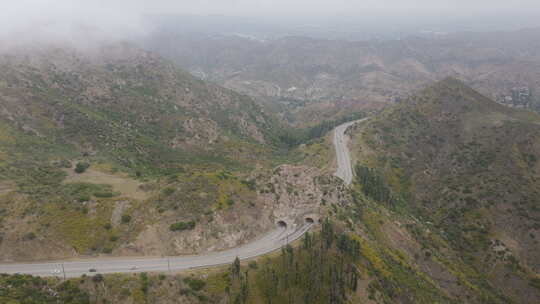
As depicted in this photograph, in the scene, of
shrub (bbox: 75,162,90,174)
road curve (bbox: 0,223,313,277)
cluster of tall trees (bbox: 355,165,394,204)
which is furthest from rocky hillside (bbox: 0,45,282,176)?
road curve (bbox: 0,223,313,277)

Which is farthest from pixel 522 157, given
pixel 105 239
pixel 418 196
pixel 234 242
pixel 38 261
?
pixel 38 261

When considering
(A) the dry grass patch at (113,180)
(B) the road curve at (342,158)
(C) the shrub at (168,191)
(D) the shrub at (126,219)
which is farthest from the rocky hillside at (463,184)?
(A) the dry grass patch at (113,180)

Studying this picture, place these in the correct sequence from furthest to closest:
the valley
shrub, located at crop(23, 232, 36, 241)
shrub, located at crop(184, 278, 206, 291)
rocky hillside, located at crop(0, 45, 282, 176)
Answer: rocky hillside, located at crop(0, 45, 282, 176) < shrub, located at crop(23, 232, 36, 241) < the valley < shrub, located at crop(184, 278, 206, 291)

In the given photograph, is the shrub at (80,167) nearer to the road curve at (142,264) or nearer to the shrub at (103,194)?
the shrub at (103,194)

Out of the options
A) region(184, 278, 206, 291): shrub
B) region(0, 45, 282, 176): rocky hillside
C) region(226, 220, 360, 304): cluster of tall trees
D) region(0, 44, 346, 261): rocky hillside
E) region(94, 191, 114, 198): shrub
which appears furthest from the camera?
region(0, 45, 282, 176): rocky hillside

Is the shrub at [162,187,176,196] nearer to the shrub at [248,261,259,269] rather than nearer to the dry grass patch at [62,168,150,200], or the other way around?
the dry grass patch at [62,168,150,200]

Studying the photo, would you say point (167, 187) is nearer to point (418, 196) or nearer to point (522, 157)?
point (418, 196)
